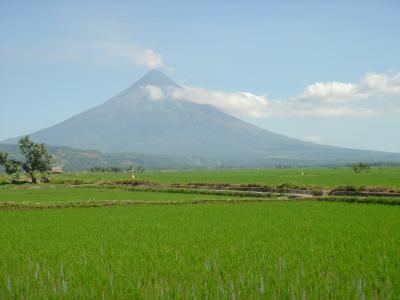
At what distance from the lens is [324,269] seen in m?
7.90

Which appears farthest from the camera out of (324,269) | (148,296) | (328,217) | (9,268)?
(328,217)

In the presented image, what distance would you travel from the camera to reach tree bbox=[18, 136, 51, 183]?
1884 inches

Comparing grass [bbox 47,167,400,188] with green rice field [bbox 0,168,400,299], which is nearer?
green rice field [bbox 0,168,400,299]

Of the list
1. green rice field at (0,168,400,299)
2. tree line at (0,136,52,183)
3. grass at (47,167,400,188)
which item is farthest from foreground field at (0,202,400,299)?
tree line at (0,136,52,183)

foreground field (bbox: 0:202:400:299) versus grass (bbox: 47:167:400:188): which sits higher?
grass (bbox: 47:167:400:188)

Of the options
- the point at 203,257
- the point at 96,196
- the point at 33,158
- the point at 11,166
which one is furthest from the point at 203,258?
the point at 33,158

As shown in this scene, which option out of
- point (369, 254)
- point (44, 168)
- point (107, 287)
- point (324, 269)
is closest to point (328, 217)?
point (369, 254)

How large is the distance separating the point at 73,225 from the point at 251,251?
267 inches

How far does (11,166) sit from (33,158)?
2.34 metres

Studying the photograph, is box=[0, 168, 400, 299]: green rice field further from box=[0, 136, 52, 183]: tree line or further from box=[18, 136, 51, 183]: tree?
box=[18, 136, 51, 183]: tree

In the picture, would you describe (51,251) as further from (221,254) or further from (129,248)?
(221,254)

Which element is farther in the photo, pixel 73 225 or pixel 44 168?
pixel 44 168

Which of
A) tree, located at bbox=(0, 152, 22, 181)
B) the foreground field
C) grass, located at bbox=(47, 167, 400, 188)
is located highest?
tree, located at bbox=(0, 152, 22, 181)

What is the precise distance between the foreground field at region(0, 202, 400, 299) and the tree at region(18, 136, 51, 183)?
113ft
